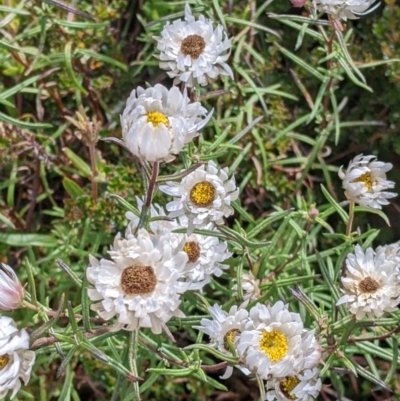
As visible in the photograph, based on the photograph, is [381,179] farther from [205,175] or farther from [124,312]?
[124,312]

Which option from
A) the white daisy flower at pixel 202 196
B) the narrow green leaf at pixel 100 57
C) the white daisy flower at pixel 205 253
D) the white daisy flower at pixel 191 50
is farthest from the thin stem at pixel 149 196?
the narrow green leaf at pixel 100 57

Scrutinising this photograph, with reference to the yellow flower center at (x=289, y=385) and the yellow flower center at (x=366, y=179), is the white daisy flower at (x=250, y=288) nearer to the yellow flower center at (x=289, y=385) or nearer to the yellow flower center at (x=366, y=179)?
the yellow flower center at (x=289, y=385)

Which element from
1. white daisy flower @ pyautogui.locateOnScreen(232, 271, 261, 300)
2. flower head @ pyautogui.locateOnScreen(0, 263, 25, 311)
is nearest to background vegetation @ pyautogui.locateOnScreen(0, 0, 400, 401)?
white daisy flower @ pyautogui.locateOnScreen(232, 271, 261, 300)

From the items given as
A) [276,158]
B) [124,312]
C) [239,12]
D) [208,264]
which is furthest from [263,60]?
[124,312]

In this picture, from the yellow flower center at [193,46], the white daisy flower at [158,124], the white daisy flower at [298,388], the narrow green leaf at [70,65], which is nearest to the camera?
the white daisy flower at [158,124]

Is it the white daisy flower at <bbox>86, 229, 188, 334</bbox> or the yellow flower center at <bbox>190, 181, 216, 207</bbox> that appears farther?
the yellow flower center at <bbox>190, 181, 216, 207</bbox>

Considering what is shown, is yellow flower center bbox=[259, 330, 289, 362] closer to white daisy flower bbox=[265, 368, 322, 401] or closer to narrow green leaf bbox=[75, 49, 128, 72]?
white daisy flower bbox=[265, 368, 322, 401]
